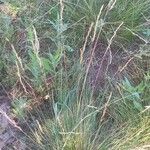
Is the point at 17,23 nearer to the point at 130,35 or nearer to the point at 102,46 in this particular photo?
the point at 102,46

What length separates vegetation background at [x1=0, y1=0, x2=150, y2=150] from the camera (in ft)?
5.89

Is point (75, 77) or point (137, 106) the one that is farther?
point (75, 77)

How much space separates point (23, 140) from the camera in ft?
6.23

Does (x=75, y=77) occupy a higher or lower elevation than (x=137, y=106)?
higher

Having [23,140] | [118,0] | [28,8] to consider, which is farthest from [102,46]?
[23,140]

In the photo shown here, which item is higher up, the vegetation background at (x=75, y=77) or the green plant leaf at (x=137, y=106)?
the vegetation background at (x=75, y=77)

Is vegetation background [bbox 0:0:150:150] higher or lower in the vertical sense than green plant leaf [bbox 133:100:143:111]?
higher

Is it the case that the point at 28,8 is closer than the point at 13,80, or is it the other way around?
the point at 13,80

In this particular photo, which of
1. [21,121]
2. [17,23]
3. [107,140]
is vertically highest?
[17,23]

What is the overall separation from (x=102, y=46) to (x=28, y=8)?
532 mm

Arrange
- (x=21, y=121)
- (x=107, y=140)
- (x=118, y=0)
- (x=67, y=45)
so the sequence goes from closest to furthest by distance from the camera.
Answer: (x=107, y=140) → (x=21, y=121) → (x=67, y=45) → (x=118, y=0)

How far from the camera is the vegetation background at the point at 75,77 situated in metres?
1.79

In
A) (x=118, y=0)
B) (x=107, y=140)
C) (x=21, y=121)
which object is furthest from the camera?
(x=118, y=0)

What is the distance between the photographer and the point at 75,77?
2.05 meters
